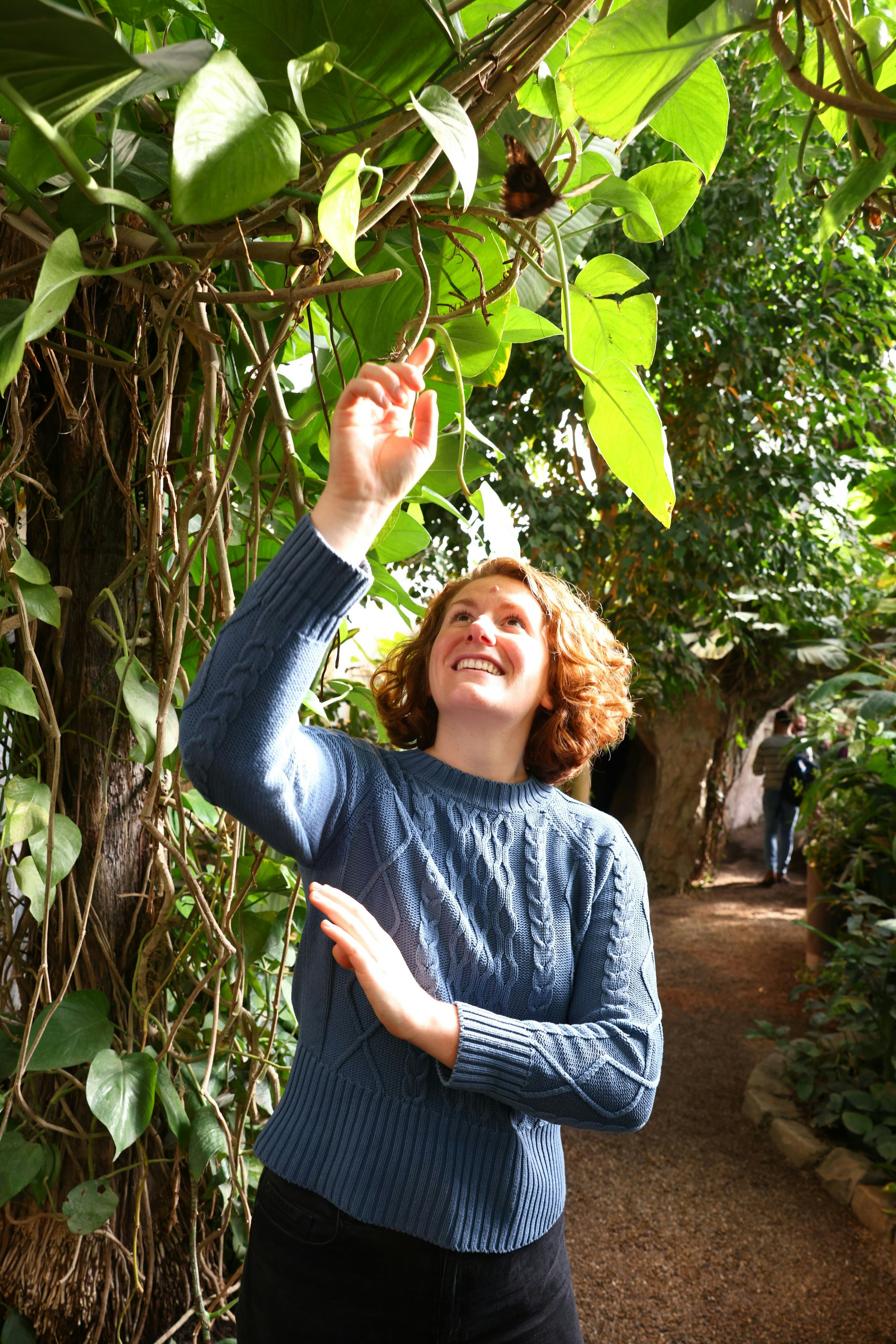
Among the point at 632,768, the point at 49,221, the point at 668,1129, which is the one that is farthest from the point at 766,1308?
the point at 632,768

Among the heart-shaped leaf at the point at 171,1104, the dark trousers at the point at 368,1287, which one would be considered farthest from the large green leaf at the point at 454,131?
the heart-shaped leaf at the point at 171,1104

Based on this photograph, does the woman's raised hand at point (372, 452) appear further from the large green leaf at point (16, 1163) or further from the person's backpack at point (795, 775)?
the person's backpack at point (795, 775)

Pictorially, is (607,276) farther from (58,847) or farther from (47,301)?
(58,847)

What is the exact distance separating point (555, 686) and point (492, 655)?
99mm

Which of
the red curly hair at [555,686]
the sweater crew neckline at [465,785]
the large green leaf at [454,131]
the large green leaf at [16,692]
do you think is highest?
the large green leaf at [454,131]

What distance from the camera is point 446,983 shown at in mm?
724

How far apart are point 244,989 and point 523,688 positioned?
0.42m

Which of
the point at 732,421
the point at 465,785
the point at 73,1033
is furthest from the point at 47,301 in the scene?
the point at 732,421

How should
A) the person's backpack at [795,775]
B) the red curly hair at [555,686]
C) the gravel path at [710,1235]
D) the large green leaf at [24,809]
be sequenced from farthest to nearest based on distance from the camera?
the person's backpack at [795,775] < the gravel path at [710,1235] < the red curly hair at [555,686] < the large green leaf at [24,809]

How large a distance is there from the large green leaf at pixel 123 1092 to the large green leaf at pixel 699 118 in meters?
0.81

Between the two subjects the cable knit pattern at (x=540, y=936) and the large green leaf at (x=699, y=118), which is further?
the cable knit pattern at (x=540, y=936)

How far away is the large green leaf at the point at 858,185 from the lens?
1.41ft

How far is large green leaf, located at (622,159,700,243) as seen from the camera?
661 millimetres

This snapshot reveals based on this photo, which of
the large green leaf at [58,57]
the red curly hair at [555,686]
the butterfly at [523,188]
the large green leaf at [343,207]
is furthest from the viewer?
the red curly hair at [555,686]
